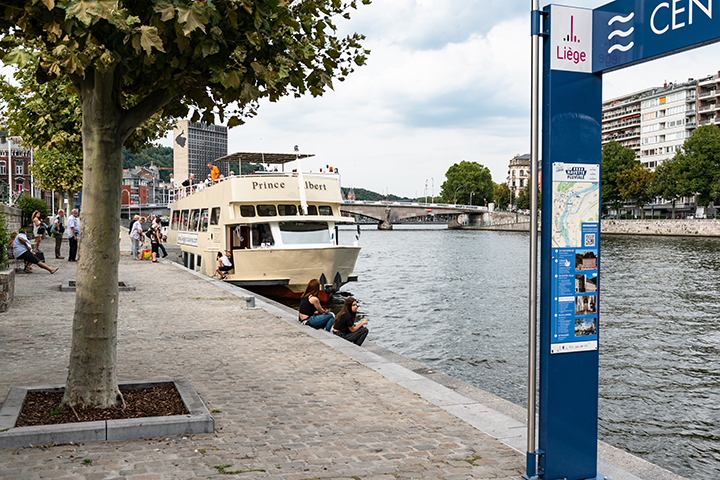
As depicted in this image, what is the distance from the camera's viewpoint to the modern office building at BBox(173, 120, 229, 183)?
59844 mm

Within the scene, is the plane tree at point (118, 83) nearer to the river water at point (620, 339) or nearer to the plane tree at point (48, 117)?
the plane tree at point (48, 117)

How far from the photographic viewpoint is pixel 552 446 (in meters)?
4.43

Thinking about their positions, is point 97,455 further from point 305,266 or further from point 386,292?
point 386,292

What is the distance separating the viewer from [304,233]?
65.6 ft

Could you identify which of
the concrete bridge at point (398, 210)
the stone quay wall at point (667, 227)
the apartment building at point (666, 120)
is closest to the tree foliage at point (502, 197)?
the concrete bridge at point (398, 210)

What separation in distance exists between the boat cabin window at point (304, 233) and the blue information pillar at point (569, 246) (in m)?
15.7

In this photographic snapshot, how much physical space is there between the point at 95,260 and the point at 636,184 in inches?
3602

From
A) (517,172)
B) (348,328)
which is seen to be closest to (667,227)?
(348,328)

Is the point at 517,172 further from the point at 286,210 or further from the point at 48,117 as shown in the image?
the point at 48,117

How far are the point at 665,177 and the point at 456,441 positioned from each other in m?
87.6

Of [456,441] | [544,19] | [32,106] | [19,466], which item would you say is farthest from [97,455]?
[32,106]

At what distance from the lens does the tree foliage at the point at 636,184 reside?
3465 inches

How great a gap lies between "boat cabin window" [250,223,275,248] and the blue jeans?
8.36m

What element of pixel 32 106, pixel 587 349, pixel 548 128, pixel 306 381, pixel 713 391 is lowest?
pixel 713 391
